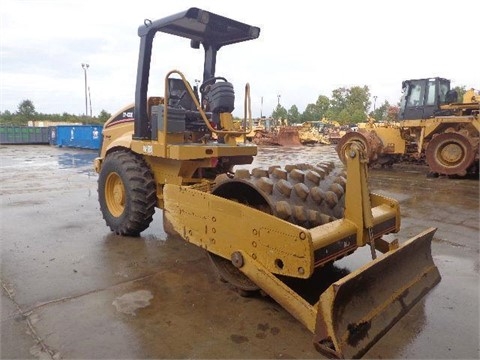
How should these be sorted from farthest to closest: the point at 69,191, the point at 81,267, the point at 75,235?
the point at 69,191
the point at 75,235
the point at 81,267

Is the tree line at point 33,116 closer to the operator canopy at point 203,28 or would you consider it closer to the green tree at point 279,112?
the green tree at point 279,112

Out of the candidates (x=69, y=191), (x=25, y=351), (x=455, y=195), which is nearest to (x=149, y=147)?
(x=25, y=351)

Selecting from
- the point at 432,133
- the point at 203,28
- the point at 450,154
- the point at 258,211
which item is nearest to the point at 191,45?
the point at 203,28

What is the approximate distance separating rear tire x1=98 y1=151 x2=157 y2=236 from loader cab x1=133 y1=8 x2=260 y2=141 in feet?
1.23

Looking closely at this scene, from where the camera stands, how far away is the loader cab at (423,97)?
13.1 m

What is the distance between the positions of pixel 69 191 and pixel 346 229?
7.05 meters

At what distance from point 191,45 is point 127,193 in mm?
2132

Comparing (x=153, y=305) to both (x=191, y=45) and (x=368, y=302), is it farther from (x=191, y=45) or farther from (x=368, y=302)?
(x=191, y=45)

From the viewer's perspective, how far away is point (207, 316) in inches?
119

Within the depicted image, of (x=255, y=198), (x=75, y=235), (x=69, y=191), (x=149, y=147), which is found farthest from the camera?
(x=69, y=191)

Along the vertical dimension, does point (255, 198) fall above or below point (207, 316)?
above

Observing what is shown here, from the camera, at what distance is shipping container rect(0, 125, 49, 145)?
85.4 feet

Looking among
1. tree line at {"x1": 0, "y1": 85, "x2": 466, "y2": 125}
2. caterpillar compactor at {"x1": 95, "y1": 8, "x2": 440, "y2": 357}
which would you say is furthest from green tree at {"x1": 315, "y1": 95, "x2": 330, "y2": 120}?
caterpillar compactor at {"x1": 95, "y1": 8, "x2": 440, "y2": 357}

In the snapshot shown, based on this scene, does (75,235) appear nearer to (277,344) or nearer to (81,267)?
(81,267)
